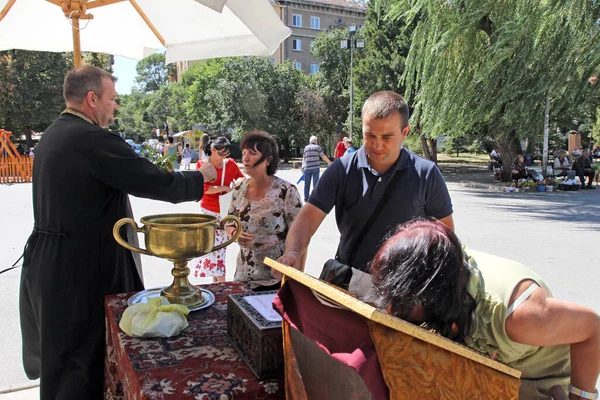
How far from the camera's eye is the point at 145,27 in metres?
3.99

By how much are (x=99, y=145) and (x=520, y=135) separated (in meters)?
14.5

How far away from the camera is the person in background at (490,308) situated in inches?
49.6

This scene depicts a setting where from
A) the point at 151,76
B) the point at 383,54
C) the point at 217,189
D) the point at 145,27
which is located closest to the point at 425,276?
the point at 145,27

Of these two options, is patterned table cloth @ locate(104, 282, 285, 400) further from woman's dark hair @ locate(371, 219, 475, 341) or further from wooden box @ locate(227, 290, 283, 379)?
woman's dark hair @ locate(371, 219, 475, 341)

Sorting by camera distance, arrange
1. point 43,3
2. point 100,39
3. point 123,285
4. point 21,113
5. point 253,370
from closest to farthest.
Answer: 1. point 253,370
2. point 123,285
3. point 43,3
4. point 100,39
5. point 21,113

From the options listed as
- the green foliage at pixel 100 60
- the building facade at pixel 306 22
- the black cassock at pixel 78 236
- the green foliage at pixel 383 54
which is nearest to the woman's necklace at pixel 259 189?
the black cassock at pixel 78 236

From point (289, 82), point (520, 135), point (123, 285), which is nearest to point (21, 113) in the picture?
point (289, 82)

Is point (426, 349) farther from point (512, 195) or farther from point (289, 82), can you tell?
point (289, 82)

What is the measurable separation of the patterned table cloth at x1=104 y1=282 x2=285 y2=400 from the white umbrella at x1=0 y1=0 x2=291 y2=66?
6.00ft

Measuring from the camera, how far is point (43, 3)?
3738 millimetres

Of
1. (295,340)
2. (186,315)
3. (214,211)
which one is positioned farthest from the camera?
(214,211)

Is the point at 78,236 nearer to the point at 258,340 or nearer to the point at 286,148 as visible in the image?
the point at 258,340

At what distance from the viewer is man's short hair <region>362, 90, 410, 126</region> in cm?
222

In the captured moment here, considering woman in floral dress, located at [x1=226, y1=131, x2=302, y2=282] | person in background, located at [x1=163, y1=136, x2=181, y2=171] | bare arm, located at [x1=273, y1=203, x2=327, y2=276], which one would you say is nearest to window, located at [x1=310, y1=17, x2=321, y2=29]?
person in background, located at [x1=163, y1=136, x2=181, y2=171]
